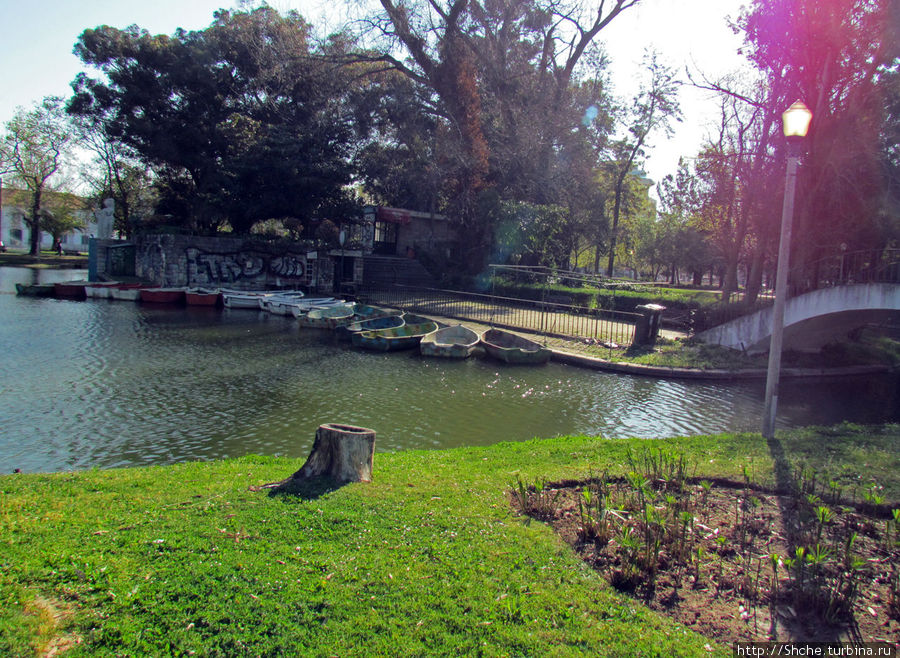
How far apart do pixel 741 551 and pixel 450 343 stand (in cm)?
1354

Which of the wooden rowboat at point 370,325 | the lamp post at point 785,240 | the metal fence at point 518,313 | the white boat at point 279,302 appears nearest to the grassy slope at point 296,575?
the lamp post at point 785,240

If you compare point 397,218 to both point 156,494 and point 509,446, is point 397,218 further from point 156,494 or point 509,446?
point 156,494

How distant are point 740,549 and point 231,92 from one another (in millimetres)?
39723

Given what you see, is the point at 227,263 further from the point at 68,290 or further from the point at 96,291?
the point at 68,290

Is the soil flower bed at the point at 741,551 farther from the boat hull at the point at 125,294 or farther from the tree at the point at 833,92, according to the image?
the boat hull at the point at 125,294

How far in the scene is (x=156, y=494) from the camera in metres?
5.77

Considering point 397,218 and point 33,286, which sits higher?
point 397,218

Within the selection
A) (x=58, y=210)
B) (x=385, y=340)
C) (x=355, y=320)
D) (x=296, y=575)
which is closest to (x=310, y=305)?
(x=355, y=320)

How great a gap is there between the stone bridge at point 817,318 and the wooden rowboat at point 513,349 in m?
6.93

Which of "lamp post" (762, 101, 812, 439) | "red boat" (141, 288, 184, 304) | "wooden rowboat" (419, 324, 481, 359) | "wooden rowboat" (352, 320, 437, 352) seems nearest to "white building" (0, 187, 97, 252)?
"red boat" (141, 288, 184, 304)

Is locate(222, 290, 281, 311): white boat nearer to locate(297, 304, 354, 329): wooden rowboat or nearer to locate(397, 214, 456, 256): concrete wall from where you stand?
locate(297, 304, 354, 329): wooden rowboat

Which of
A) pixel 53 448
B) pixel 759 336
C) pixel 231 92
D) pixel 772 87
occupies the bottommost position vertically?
pixel 53 448

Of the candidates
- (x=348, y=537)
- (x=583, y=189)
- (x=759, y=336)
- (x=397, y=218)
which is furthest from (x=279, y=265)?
(x=348, y=537)

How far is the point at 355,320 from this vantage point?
2155 centimetres
